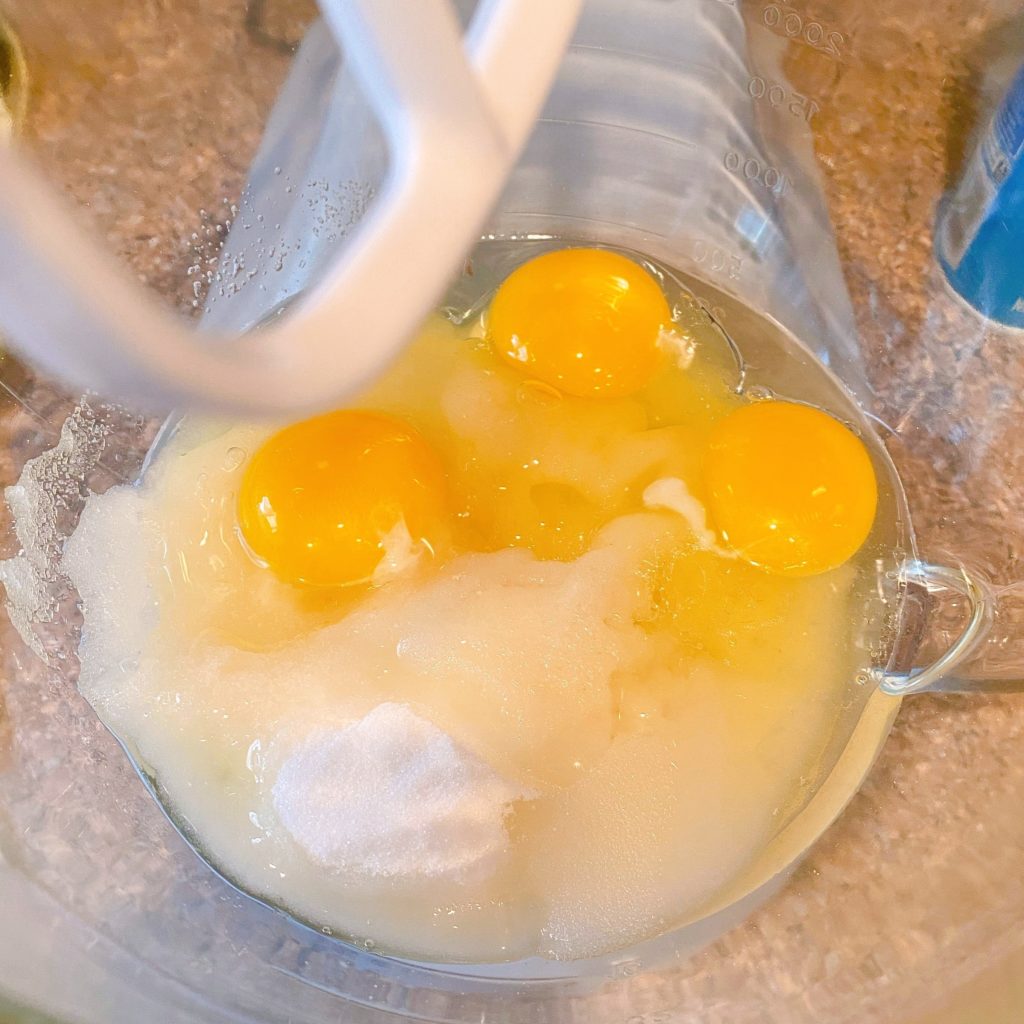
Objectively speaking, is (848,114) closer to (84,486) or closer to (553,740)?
(553,740)

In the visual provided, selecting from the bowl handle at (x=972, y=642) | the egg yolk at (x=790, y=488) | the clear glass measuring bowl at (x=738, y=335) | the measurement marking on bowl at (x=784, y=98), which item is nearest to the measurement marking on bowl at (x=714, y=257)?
the clear glass measuring bowl at (x=738, y=335)

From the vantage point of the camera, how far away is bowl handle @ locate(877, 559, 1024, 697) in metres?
1.13

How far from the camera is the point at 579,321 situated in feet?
3.80

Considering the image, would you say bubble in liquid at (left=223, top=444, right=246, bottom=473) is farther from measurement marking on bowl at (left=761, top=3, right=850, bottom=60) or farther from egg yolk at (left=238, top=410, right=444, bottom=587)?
measurement marking on bowl at (left=761, top=3, right=850, bottom=60)

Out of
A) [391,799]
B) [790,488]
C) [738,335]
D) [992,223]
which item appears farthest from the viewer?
[738,335]

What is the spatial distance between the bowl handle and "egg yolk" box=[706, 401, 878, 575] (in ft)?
0.57

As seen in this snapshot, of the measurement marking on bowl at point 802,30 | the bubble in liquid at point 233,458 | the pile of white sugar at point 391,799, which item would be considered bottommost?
the pile of white sugar at point 391,799

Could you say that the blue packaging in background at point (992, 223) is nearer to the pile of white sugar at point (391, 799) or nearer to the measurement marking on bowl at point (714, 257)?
the measurement marking on bowl at point (714, 257)

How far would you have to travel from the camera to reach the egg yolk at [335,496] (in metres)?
1.04

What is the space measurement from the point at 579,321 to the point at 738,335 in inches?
12.2

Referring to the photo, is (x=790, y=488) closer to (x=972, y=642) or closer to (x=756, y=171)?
(x=972, y=642)

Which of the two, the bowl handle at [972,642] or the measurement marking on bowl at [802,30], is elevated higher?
the measurement marking on bowl at [802,30]

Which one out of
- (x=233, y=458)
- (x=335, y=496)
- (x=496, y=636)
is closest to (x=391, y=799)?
(x=496, y=636)

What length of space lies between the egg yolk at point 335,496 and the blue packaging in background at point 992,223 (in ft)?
2.59
